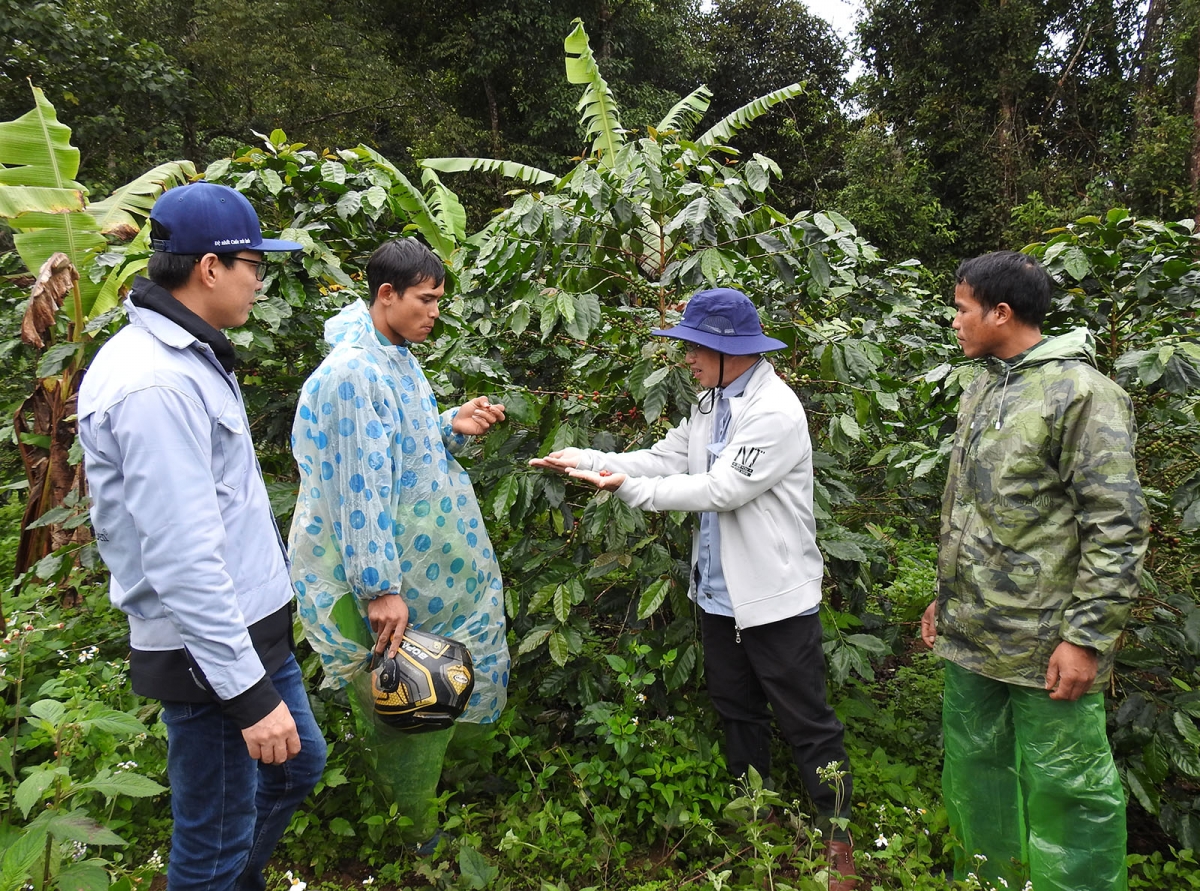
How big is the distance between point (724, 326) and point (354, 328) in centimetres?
99

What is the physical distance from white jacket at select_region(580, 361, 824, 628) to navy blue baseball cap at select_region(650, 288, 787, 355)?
0.38 ft

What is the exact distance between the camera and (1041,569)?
187 cm

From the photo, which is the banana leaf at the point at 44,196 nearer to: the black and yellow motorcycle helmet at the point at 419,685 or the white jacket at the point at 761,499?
the black and yellow motorcycle helmet at the point at 419,685

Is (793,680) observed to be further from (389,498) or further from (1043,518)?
(389,498)

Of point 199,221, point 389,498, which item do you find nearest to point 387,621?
point 389,498

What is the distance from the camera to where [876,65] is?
1314cm

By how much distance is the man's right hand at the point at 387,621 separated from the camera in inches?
76.9

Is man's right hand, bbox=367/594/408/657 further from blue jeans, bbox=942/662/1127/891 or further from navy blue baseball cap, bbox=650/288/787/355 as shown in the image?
blue jeans, bbox=942/662/1127/891

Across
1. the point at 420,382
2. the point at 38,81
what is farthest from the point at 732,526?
the point at 38,81

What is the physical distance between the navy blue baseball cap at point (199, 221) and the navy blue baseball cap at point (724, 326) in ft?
3.57

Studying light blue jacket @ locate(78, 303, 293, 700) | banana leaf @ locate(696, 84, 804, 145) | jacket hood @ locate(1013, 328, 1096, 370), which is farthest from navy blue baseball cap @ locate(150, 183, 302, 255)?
banana leaf @ locate(696, 84, 804, 145)

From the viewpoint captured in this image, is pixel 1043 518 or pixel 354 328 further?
pixel 354 328

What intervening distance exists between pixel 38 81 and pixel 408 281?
8456 millimetres

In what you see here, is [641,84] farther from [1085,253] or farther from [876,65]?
[1085,253]
